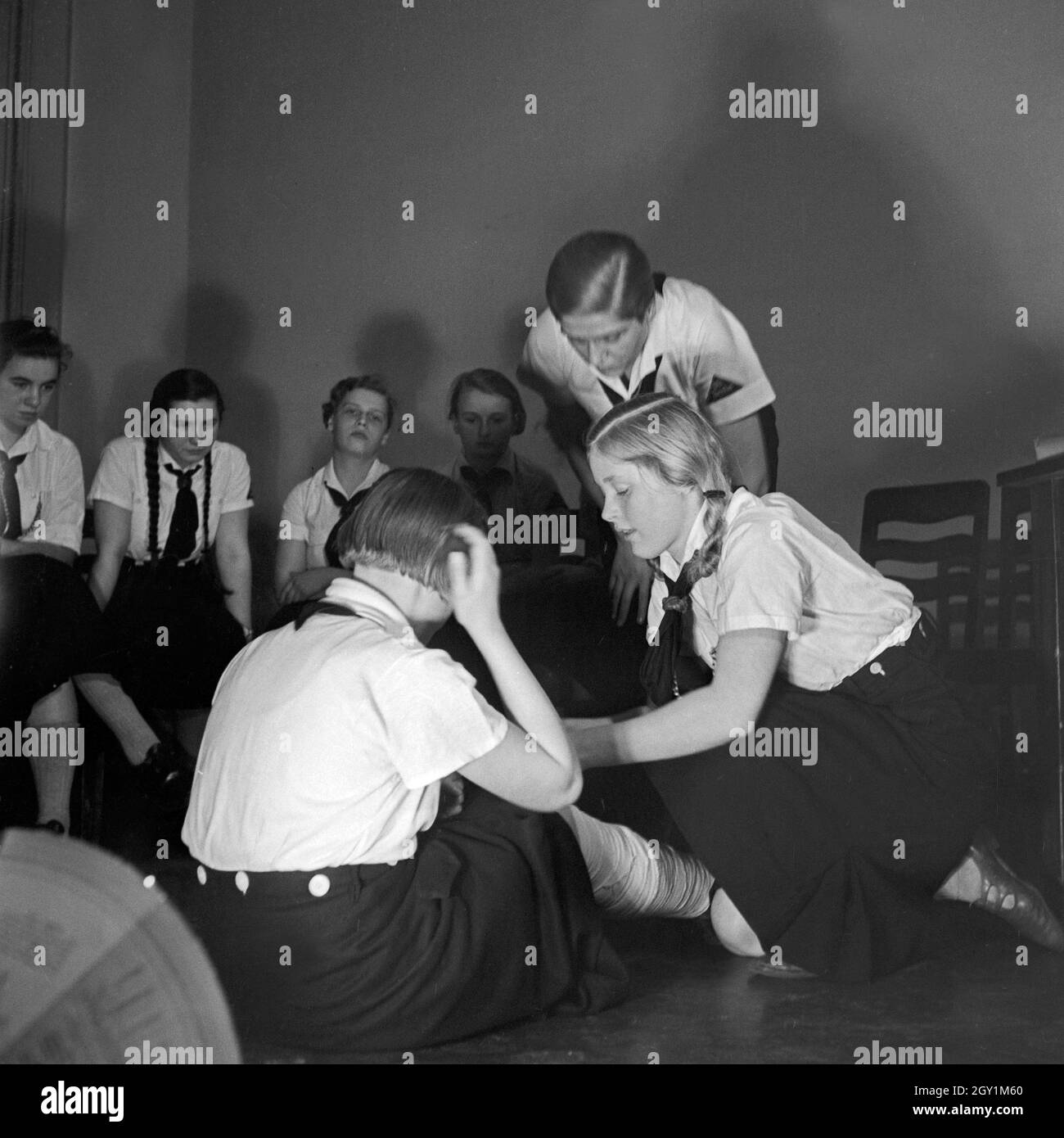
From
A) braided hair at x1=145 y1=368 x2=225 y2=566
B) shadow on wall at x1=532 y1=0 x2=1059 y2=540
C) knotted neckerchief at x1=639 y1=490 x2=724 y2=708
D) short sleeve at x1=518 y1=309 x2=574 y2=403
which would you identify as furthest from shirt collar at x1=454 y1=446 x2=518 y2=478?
braided hair at x1=145 y1=368 x2=225 y2=566

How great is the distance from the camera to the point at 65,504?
2490mm

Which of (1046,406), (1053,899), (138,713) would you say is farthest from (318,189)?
(1053,899)

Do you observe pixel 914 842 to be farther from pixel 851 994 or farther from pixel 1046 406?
pixel 1046 406

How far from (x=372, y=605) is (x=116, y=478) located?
2.78 feet

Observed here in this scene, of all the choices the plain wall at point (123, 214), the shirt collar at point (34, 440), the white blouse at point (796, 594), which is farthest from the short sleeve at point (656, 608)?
the shirt collar at point (34, 440)

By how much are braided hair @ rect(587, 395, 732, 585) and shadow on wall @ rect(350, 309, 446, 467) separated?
38cm

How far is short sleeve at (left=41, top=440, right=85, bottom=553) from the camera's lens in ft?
8.15

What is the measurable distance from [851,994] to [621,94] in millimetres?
1798

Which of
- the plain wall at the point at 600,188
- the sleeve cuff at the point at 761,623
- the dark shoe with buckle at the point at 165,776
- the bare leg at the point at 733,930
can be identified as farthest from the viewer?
the plain wall at the point at 600,188

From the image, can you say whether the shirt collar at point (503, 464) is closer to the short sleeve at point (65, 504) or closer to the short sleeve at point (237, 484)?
the short sleeve at point (237, 484)

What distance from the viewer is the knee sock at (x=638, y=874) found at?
7.38 feet

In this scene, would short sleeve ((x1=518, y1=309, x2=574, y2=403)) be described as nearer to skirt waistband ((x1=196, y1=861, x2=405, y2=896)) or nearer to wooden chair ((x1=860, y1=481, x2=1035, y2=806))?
wooden chair ((x1=860, y1=481, x2=1035, y2=806))

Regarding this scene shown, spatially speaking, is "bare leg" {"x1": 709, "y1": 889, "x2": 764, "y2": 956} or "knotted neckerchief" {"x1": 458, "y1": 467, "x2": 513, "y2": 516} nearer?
"bare leg" {"x1": 709, "y1": 889, "x2": 764, "y2": 956}

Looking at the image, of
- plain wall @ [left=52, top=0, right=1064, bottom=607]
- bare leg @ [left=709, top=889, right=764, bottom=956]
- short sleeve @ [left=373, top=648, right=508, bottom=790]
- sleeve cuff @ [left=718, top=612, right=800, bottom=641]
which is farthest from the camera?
plain wall @ [left=52, top=0, right=1064, bottom=607]
